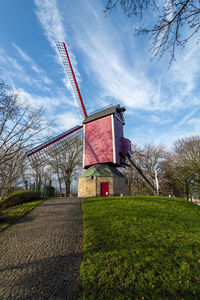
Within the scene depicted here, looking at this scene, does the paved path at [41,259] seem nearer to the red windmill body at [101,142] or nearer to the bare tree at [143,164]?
the red windmill body at [101,142]

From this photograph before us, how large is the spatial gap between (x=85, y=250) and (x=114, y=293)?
161cm

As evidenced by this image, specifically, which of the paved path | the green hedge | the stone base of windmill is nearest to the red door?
the stone base of windmill

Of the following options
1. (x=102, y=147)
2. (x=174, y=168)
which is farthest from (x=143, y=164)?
(x=102, y=147)

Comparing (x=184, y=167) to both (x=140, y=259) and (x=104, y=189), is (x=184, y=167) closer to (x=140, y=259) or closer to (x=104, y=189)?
(x=104, y=189)

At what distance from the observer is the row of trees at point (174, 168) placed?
21.1 metres

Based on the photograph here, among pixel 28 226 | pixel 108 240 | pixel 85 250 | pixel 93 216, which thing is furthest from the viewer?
pixel 93 216

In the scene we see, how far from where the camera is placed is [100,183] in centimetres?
1343

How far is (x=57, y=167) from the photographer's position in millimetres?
24688

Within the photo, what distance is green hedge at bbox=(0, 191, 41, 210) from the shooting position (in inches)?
373

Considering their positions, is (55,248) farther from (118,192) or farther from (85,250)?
(118,192)

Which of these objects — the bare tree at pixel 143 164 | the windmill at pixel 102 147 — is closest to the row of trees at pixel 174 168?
the bare tree at pixel 143 164

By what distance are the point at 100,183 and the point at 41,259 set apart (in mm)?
9880

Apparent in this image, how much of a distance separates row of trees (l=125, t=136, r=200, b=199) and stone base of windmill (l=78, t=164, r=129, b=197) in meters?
8.48

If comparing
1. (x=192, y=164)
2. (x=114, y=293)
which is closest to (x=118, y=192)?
(x=114, y=293)
